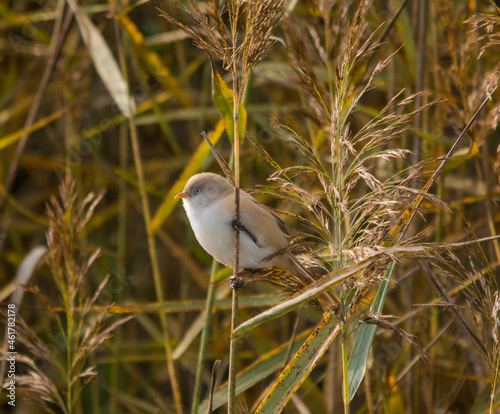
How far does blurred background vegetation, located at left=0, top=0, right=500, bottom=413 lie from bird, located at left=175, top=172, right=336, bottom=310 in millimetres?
66

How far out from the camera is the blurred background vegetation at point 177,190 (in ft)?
5.04

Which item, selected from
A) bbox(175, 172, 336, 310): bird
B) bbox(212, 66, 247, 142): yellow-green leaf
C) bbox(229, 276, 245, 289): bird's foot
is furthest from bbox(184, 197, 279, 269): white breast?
bbox(212, 66, 247, 142): yellow-green leaf

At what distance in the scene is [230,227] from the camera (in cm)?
147

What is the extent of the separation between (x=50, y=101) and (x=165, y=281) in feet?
4.10

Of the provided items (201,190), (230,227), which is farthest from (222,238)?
(201,190)

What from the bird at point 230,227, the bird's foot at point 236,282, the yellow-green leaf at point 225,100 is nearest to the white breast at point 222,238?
the bird at point 230,227

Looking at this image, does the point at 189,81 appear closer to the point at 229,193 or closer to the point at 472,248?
the point at 229,193

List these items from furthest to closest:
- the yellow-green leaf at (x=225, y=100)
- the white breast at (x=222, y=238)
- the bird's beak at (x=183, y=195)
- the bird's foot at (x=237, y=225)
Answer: the bird's beak at (x=183, y=195) → the white breast at (x=222, y=238) → the yellow-green leaf at (x=225, y=100) → the bird's foot at (x=237, y=225)

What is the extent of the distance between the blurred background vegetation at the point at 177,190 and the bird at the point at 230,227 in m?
0.07

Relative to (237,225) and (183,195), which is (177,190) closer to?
(183,195)

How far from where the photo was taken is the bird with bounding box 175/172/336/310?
1.46 meters

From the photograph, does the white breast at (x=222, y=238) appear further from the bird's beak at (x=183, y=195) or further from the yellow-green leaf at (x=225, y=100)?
the yellow-green leaf at (x=225, y=100)

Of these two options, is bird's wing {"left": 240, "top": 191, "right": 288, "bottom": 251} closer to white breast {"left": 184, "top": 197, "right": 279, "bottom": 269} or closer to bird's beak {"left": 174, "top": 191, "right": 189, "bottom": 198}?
white breast {"left": 184, "top": 197, "right": 279, "bottom": 269}

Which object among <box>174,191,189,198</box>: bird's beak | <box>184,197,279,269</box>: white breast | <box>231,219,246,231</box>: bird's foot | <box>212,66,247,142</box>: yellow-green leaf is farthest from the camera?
<box>174,191,189,198</box>: bird's beak
